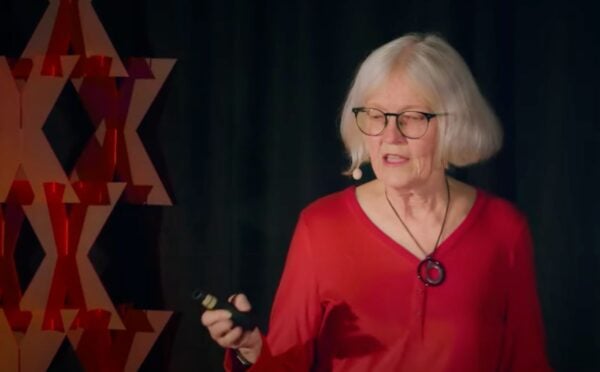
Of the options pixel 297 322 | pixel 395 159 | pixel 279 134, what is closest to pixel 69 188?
pixel 279 134

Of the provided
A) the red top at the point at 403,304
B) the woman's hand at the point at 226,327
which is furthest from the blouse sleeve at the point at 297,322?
the woman's hand at the point at 226,327

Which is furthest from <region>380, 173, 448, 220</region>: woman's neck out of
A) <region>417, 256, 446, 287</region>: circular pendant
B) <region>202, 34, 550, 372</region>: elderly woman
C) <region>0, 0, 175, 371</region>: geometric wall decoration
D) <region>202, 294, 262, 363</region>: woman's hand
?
<region>0, 0, 175, 371</region>: geometric wall decoration

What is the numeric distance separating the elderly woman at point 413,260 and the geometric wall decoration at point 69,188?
532 millimetres

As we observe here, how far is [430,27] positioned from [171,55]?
2.16 feet

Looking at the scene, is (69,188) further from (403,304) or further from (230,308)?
(403,304)

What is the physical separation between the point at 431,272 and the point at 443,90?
14.5 inches

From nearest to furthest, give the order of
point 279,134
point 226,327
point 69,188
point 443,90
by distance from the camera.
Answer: point 226,327 < point 443,90 < point 279,134 < point 69,188

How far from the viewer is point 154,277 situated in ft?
5.92

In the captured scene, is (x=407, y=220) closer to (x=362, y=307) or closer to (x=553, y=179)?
(x=362, y=307)

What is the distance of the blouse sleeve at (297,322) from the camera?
146 cm

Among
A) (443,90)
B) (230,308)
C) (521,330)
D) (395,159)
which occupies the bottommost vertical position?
(521,330)

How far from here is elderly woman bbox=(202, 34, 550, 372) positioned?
1410 mm

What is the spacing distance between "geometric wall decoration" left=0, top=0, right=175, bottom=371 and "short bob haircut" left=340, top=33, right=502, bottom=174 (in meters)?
0.66

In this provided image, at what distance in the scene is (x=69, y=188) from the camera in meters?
1.84
